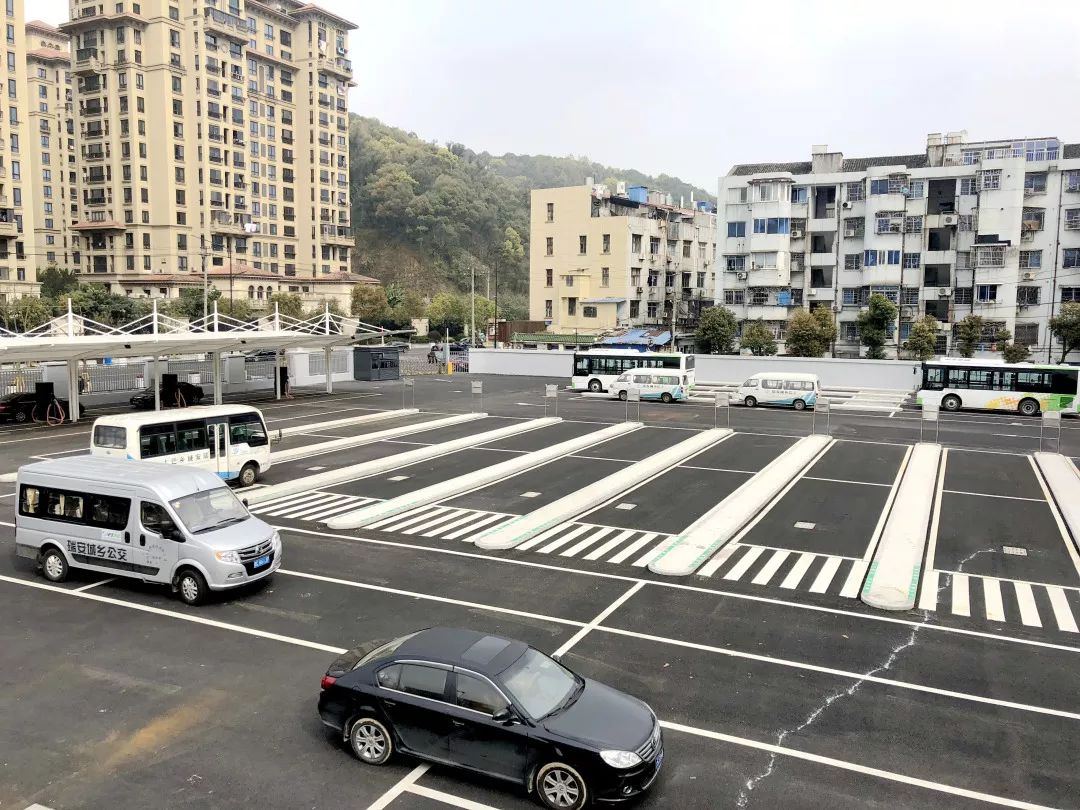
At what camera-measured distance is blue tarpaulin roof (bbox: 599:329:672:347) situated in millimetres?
74062

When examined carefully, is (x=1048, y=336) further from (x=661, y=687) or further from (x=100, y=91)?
(x=100, y=91)

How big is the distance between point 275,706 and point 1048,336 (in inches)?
2689

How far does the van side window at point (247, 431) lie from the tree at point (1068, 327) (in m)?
55.1

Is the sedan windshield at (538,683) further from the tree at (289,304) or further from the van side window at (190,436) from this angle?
the tree at (289,304)

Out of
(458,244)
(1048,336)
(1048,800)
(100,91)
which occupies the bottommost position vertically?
(1048,800)

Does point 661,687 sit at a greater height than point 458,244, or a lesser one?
lesser

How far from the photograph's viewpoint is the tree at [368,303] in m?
105

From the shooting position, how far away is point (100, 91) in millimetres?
95125

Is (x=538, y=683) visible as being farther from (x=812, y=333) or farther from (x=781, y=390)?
(x=812, y=333)

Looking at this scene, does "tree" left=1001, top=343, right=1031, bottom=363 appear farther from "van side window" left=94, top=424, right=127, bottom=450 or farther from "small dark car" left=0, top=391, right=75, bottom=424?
"small dark car" left=0, top=391, right=75, bottom=424

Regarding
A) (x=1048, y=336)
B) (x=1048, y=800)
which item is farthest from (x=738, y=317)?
(x=1048, y=800)

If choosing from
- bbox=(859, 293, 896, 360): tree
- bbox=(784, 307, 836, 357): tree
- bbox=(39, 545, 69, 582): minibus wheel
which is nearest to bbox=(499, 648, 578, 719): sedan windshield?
bbox=(39, 545, 69, 582): minibus wheel

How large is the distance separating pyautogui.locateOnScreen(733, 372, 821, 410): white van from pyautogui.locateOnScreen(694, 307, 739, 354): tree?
68.2 ft

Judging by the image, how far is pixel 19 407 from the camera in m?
38.2
